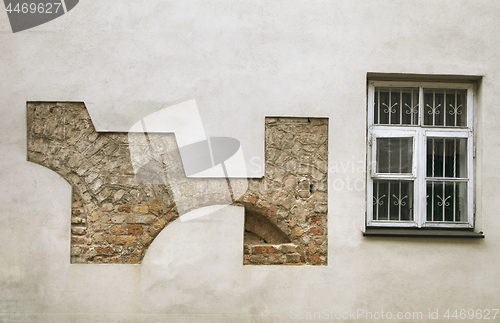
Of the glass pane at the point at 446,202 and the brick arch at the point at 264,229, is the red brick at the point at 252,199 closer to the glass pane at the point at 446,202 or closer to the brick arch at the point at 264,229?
the brick arch at the point at 264,229

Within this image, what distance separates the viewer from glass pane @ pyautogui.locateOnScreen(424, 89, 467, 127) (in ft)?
11.7

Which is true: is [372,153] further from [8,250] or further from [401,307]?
[8,250]

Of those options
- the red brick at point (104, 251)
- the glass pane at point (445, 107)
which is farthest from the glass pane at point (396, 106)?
the red brick at point (104, 251)

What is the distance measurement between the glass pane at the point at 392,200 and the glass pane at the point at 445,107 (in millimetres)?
729

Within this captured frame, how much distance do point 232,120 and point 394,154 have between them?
1695mm

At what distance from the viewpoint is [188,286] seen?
332 centimetres

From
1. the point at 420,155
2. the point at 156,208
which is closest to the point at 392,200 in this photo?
the point at 420,155

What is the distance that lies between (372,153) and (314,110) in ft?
2.49

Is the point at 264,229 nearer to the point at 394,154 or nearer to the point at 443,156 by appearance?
the point at 394,154

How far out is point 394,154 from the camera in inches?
139

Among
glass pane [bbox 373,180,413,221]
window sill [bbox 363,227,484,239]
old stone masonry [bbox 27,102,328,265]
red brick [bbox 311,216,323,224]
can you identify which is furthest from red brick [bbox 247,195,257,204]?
glass pane [bbox 373,180,413,221]

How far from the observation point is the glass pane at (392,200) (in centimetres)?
351

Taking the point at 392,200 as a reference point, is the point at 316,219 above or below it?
below

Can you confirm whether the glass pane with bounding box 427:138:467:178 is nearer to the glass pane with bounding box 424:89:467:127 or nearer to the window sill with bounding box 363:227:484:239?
the glass pane with bounding box 424:89:467:127
